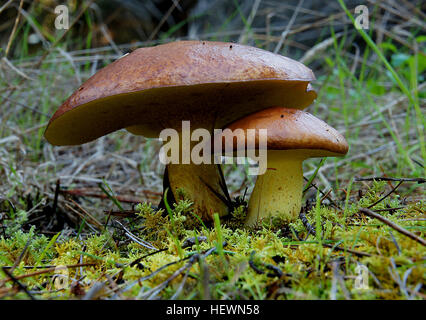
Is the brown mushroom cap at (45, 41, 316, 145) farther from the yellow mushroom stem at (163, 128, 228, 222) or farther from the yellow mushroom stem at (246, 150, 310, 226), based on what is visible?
the yellow mushroom stem at (246, 150, 310, 226)

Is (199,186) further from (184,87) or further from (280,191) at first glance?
(184,87)

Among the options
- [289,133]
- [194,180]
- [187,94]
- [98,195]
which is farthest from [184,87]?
[98,195]

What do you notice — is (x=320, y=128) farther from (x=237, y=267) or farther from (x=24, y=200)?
(x=24, y=200)

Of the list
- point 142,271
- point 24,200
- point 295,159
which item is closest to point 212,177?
point 295,159

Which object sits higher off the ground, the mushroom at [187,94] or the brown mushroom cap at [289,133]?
the mushroom at [187,94]

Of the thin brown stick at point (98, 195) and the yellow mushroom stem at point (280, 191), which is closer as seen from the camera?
the yellow mushroom stem at point (280, 191)

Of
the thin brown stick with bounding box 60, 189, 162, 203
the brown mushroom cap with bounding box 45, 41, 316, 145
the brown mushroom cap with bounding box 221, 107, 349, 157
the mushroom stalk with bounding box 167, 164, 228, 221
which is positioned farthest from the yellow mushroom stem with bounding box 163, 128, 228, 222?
the thin brown stick with bounding box 60, 189, 162, 203

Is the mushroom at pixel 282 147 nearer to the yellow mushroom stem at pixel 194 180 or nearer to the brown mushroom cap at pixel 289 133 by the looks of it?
the brown mushroom cap at pixel 289 133

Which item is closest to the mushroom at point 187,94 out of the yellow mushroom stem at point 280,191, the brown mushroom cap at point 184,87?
the brown mushroom cap at point 184,87
